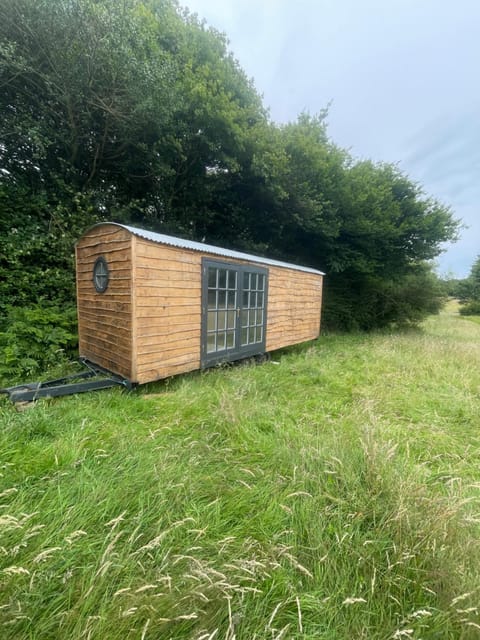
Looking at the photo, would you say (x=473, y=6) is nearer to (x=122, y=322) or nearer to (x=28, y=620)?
(x=122, y=322)

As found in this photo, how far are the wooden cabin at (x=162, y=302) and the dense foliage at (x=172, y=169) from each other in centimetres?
236

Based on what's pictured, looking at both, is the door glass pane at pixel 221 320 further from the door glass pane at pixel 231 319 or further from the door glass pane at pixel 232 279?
the door glass pane at pixel 232 279

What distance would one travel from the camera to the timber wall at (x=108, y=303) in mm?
2939

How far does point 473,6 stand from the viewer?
4879 mm

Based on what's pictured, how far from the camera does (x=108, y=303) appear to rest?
10.6 feet

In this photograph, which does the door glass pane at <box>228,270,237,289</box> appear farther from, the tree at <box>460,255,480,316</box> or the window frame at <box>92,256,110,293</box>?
the tree at <box>460,255,480,316</box>

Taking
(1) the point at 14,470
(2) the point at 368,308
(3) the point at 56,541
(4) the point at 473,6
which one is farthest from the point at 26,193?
(2) the point at 368,308

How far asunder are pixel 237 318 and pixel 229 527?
3.15 m

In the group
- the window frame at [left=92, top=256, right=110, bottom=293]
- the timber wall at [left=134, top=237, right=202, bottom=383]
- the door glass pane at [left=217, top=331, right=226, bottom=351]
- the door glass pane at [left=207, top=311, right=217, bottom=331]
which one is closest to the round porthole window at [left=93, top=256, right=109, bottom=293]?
the window frame at [left=92, top=256, right=110, bottom=293]

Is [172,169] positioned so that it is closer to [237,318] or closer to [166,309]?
[237,318]

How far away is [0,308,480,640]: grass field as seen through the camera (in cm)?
94

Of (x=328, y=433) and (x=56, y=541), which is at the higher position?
(x=56, y=541)

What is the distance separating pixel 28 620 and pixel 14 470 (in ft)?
3.11

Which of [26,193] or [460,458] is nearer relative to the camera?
[460,458]
